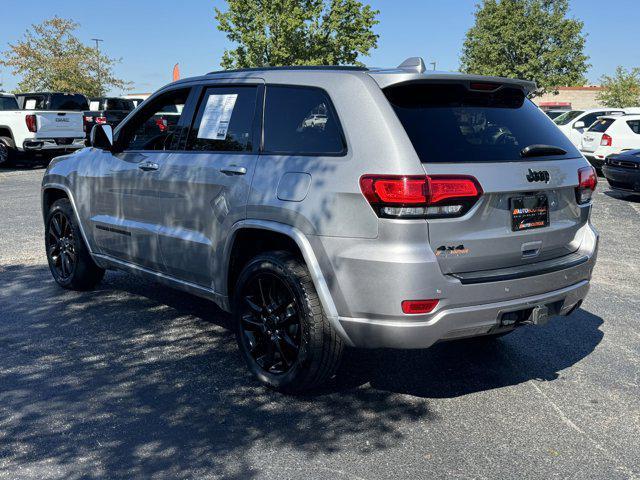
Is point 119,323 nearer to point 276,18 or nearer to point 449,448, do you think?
point 449,448

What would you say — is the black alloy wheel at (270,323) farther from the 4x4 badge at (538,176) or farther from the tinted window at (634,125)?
the tinted window at (634,125)

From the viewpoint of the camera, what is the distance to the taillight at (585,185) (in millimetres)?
4109

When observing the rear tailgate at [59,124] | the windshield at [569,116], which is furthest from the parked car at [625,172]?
the rear tailgate at [59,124]

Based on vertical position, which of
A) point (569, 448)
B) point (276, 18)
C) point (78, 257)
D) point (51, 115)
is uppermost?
point (276, 18)

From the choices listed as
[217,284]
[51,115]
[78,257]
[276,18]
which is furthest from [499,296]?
[276,18]

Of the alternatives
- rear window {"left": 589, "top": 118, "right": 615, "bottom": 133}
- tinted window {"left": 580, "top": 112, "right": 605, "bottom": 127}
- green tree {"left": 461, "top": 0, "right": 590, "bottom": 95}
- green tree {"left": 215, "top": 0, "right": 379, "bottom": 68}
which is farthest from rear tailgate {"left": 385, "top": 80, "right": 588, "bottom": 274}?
green tree {"left": 461, "top": 0, "right": 590, "bottom": 95}

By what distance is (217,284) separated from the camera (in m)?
4.47

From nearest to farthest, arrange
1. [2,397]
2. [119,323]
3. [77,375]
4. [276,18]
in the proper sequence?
[2,397] < [77,375] < [119,323] < [276,18]

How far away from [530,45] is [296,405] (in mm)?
50181

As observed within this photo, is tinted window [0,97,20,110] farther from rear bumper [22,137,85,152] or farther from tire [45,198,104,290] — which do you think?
tire [45,198,104,290]

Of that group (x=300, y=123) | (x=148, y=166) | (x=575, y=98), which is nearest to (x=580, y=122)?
(x=148, y=166)

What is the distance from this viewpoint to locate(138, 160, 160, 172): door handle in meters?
4.94

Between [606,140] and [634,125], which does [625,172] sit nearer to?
[606,140]

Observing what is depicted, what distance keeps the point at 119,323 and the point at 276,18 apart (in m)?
38.9
